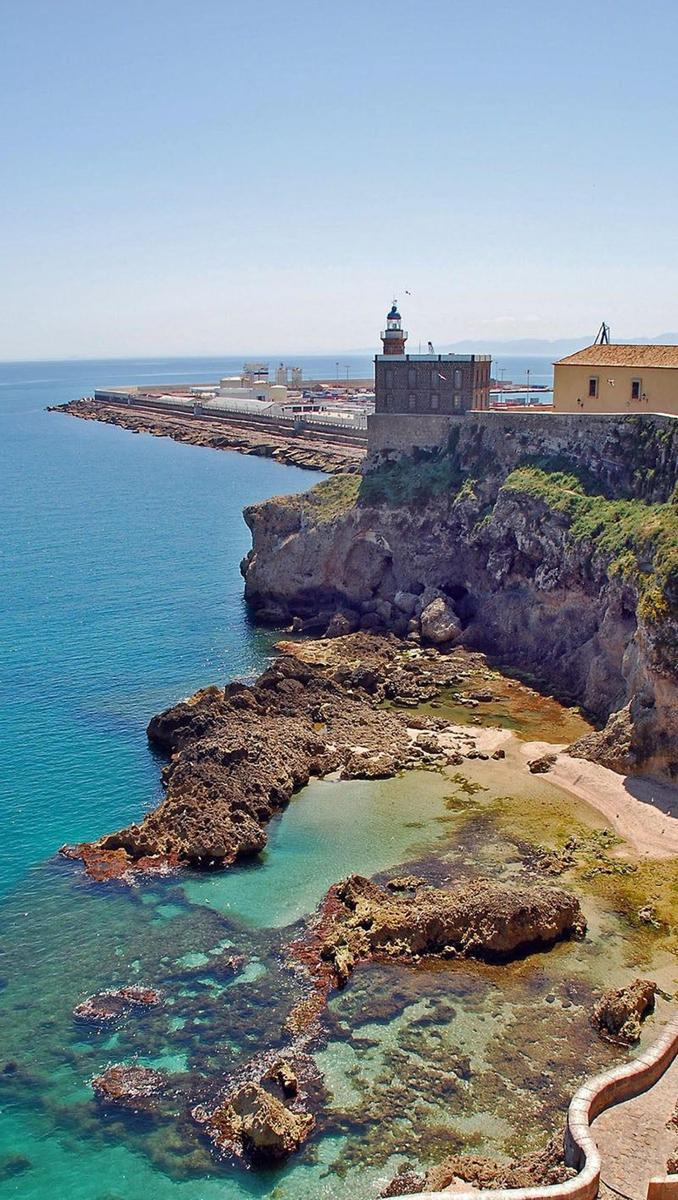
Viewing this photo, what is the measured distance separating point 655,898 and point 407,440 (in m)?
40.0

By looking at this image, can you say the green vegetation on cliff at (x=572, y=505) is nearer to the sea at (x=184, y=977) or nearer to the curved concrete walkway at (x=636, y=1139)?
the sea at (x=184, y=977)

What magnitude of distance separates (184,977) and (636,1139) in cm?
1252

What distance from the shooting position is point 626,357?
53156 millimetres

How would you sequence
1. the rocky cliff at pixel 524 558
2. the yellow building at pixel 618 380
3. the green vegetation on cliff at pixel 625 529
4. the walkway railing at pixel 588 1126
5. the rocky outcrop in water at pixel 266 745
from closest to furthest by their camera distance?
the walkway railing at pixel 588 1126 < the rocky outcrop in water at pixel 266 745 < the green vegetation on cliff at pixel 625 529 < the rocky cliff at pixel 524 558 < the yellow building at pixel 618 380

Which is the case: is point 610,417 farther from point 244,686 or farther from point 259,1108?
point 259,1108

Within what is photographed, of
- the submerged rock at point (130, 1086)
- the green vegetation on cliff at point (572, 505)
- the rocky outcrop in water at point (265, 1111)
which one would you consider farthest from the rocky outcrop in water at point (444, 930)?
the green vegetation on cliff at point (572, 505)

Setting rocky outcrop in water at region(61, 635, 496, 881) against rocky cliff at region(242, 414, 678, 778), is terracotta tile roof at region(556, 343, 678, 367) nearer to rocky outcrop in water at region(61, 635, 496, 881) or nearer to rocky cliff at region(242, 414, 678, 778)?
rocky cliff at region(242, 414, 678, 778)

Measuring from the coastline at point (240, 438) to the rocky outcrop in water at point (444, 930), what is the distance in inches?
2622

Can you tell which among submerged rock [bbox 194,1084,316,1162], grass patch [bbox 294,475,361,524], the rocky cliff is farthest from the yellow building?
submerged rock [bbox 194,1084,316,1162]

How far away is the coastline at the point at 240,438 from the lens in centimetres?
11788

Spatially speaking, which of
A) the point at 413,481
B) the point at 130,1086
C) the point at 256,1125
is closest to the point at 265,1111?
the point at 256,1125

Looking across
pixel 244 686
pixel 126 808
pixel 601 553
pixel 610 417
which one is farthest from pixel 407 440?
pixel 126 808

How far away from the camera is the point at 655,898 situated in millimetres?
29938

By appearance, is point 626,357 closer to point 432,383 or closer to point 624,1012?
point 432,383
